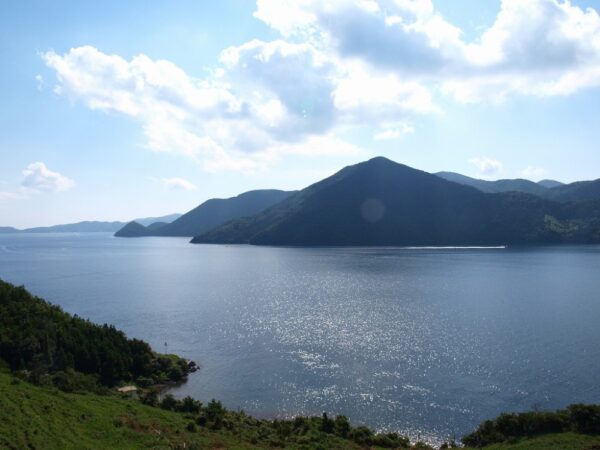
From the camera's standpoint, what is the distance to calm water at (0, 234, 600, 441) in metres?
58.9

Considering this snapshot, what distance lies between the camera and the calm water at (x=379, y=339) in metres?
58.9

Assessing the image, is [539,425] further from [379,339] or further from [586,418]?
Result: [379,339]

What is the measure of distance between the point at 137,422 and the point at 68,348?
3216cm

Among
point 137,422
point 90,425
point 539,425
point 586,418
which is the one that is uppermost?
point 90,425

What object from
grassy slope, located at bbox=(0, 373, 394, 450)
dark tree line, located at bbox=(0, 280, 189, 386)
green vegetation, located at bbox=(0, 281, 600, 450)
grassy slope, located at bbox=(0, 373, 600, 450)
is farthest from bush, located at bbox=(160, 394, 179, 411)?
dark tree line, located at bbox=(0, 280, 189, 386)

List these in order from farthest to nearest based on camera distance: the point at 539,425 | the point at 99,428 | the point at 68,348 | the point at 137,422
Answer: the point at 68,348 → the point at 539,425 → the point at 137,422 → the point at 99,428

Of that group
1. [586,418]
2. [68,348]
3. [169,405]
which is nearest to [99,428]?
[169,405]

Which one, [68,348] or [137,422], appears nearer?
[137,422]

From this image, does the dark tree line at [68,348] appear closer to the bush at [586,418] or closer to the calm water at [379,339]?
the calm water at [379,339]

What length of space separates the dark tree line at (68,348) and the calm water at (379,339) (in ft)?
26.2

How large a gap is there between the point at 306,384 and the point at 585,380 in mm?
38369

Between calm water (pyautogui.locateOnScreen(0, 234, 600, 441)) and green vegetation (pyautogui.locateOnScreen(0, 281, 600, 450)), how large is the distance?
7.60 meters

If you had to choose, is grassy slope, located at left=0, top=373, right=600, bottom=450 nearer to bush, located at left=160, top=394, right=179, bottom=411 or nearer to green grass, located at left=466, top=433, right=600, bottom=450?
green grass, located at left=466, top=433, right=600, bottom=450

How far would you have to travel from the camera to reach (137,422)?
40094 mm
